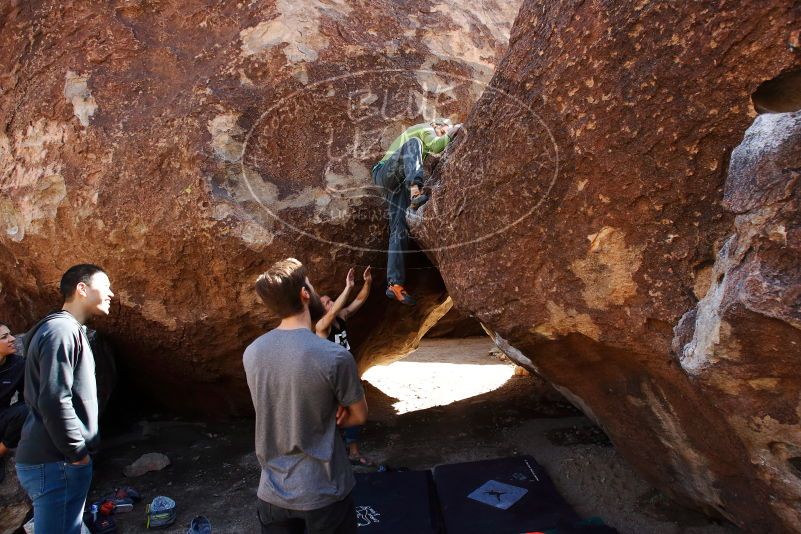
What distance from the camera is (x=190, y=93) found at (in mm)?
4035

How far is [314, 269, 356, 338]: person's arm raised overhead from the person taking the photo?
11.3 feet

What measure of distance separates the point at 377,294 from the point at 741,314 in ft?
9.49

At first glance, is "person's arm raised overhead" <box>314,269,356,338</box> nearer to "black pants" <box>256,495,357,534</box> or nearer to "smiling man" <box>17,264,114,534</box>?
"smiling man" <box>17,264,114,534</box>

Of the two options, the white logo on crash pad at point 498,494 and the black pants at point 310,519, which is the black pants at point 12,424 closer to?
the black pants at point 310,519

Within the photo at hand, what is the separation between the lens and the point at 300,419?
171 cm

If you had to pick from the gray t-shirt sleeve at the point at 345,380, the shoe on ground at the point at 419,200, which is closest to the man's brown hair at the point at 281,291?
the gray t-shirt sleeve at the point at 345,380

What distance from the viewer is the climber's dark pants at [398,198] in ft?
12.2

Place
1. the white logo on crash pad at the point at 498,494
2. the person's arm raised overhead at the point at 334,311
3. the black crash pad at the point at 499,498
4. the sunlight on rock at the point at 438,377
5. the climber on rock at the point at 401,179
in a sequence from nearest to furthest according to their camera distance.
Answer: the black crash pad at the point at 499,498 → the white logo on crash pad at the point at 498,494 → the person's arm raised overhead at the point at 334,311 → the climber on rock at the point at 401,179 → the sunlight on rock at the point at 438,377

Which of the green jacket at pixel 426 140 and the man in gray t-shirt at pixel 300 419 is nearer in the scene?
the man in gray t-shirt at pixel 300 419

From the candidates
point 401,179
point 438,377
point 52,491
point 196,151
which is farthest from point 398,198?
point 438,377

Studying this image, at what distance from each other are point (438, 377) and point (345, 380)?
5245 millimetres

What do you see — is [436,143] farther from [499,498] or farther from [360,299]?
[499,498]

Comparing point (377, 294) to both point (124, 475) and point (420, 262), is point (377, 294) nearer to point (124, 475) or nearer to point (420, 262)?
point (420, 262)

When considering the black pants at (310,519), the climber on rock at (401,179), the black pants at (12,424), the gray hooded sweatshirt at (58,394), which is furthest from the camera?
the climber on rock at (401,179)
